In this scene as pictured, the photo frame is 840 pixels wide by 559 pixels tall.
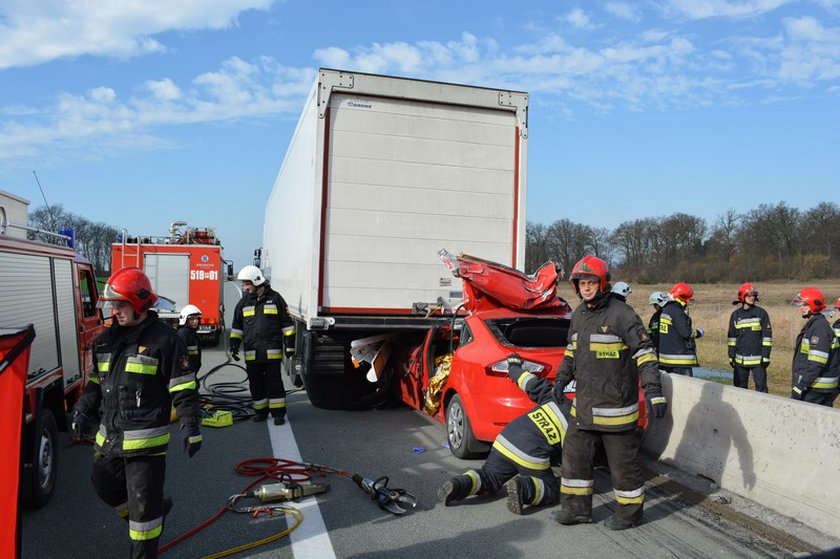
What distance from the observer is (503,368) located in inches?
234

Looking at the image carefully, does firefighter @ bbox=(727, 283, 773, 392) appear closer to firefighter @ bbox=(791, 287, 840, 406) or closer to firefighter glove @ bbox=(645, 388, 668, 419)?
firefighter @ bbox=(791, 287, 840, 406)

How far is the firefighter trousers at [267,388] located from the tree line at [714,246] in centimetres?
3667

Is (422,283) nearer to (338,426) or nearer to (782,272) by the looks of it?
(338,426)

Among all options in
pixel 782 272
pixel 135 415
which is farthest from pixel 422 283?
pixel 782 272

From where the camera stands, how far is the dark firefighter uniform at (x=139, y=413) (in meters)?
3.84

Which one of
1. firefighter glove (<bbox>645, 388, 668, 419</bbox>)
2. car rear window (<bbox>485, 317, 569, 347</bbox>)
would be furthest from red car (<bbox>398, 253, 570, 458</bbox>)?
firefighter glove (<bbox>645, 388, 668, 419</bbox>)

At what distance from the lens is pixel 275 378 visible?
27.1 ft

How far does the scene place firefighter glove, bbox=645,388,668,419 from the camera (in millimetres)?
4512

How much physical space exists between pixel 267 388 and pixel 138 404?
4.51m

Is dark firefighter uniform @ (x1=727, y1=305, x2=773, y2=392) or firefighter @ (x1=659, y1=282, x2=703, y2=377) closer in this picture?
firefighter @ (x1=659, y1=282, x2=703, y2=377)

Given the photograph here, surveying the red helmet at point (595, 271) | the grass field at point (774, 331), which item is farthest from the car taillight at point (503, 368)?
the grass field at point (774, 331)

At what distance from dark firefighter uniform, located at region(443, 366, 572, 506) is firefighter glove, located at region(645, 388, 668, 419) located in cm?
70

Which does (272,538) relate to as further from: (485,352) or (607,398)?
(485,352)

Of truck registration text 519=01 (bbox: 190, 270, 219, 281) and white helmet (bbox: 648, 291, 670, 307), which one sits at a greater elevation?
white helmet (bbox: 648, 291, 670, 307)
